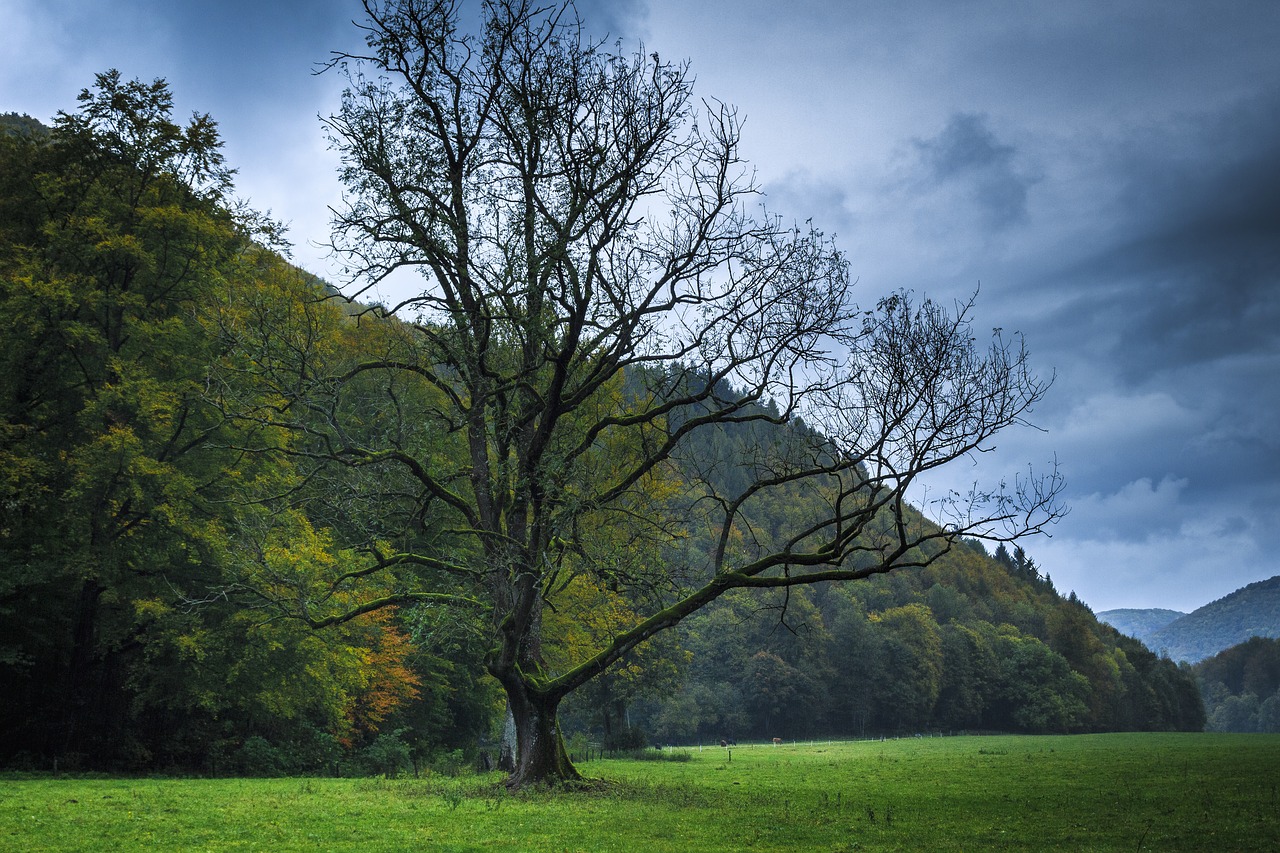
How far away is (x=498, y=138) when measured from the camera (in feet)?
67.2

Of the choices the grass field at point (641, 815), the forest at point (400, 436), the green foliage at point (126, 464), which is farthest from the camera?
the green foliage at point (126, 464)

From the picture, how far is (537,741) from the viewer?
66.6 ft

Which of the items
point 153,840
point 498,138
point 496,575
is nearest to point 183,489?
point 496,575

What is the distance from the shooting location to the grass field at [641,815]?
1268 cm

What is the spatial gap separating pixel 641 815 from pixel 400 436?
30.6ft

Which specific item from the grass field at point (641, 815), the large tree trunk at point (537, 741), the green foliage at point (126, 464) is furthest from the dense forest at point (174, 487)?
the grass field at point (641, 815)

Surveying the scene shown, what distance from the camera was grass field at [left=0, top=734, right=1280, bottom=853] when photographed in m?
12.7

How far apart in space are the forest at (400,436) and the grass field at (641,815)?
3578 millimetres

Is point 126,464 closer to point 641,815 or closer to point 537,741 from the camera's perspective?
point 537,741

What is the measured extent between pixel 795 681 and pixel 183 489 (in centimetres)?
8034

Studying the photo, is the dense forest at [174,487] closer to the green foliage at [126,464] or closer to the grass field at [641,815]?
the green foliage at [126,464]

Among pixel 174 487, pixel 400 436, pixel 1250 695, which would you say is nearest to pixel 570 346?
pixel 400 436

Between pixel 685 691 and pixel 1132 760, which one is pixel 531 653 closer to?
pixel 1132 760

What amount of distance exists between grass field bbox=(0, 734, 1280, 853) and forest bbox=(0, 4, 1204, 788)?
3578 millimetres
